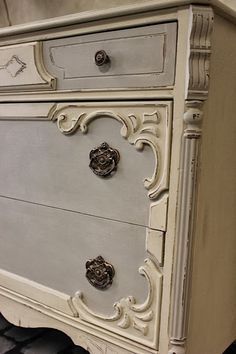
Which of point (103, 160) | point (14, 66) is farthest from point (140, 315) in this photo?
point (14, 66)

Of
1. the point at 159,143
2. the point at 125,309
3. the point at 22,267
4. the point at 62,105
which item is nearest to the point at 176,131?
the point at 159,143

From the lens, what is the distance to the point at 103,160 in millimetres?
946

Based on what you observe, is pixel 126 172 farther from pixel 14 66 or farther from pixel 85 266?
pixel 14 66

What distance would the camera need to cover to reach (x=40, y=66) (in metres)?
1.03

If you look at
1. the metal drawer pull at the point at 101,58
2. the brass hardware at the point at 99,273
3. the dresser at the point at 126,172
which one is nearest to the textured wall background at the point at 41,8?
the dresser at the point at 126,172

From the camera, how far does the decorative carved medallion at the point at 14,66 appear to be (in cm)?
107

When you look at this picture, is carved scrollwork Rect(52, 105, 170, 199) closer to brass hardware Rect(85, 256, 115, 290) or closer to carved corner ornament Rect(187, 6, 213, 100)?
carved corner ornament Rect(187, 6, 213, 100)

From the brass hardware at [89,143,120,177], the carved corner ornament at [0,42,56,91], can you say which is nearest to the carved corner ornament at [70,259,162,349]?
the brass hardware at [89,143,120,177]

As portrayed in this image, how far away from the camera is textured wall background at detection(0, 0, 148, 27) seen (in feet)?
4.86

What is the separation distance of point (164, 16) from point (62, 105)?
0.34 m

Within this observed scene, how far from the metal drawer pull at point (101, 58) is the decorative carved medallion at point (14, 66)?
248 mm

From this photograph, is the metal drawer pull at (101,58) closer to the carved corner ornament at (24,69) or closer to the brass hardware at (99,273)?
the carved corner ornament at (24,69)

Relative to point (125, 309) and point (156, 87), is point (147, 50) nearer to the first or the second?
point (156, 87)

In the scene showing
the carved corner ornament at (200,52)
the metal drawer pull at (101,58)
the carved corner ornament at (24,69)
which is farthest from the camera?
the carved corner ornament at (24,69)
